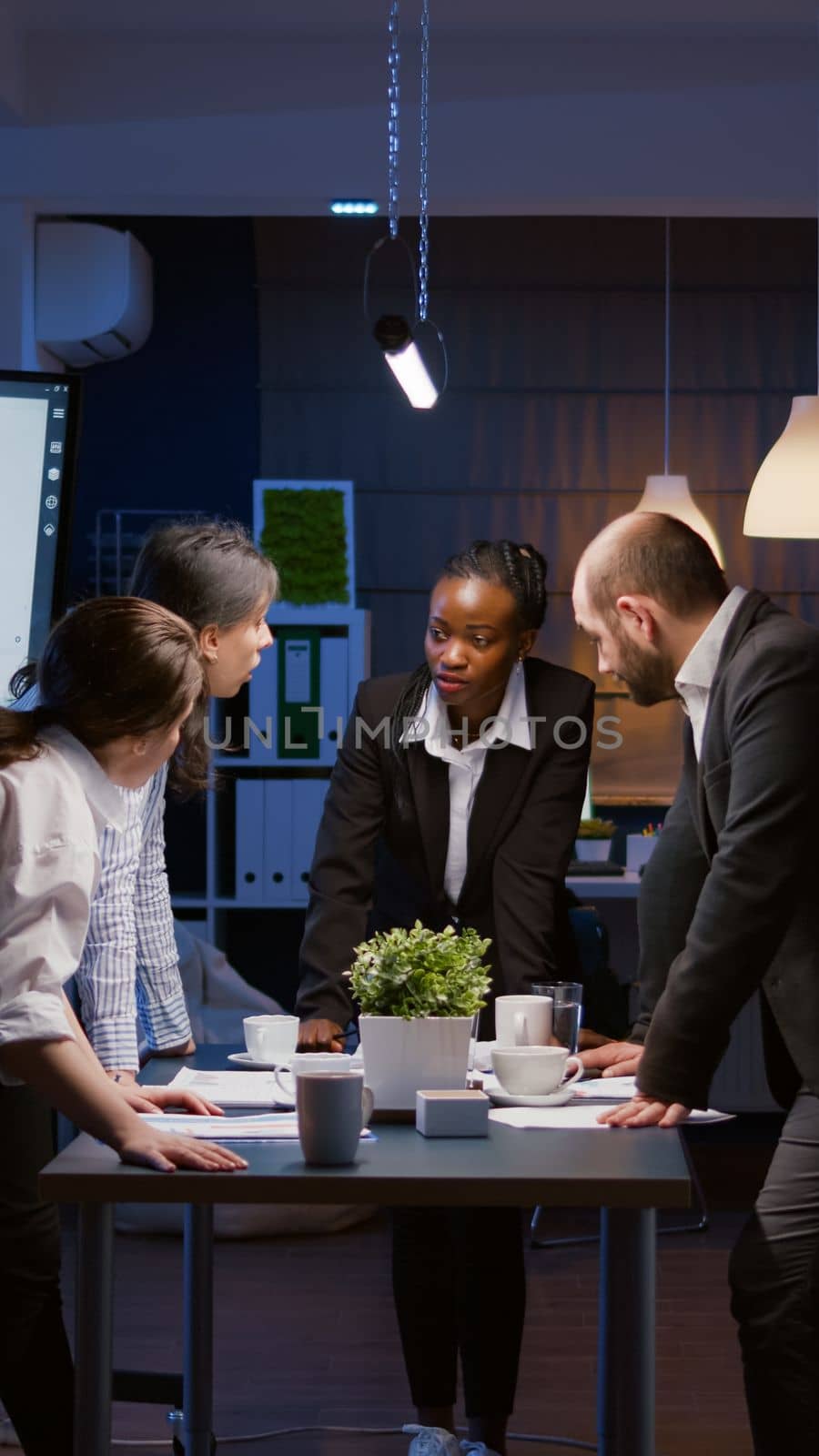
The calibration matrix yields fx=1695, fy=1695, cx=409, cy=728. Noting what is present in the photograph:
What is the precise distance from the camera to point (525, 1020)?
7.31 ft

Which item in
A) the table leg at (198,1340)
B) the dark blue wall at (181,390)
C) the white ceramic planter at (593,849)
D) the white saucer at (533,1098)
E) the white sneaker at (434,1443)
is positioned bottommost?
the white sneaker at (434,1443)

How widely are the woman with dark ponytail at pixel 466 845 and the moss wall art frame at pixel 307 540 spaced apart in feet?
9.51

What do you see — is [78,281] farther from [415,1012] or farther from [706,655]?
[415,1012]

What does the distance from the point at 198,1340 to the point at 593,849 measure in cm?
357

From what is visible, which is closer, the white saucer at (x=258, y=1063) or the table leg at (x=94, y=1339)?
the table leg at (x=94, y=1339)

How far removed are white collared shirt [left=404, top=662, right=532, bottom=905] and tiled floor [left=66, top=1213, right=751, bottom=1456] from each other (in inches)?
31.4

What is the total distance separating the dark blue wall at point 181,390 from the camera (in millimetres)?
6840

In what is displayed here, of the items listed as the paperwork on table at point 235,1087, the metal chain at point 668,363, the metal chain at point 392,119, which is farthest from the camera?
the metal chain at point 668,363

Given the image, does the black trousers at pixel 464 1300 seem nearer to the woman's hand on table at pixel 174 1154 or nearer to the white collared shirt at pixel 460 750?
the white collared shirt at pixel 460 750

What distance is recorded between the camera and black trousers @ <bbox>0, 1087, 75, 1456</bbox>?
2102 mm

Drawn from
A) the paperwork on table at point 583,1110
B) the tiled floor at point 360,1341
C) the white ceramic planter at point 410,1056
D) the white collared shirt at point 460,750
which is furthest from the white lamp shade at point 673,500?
the white ceramic planter at point 410,1056

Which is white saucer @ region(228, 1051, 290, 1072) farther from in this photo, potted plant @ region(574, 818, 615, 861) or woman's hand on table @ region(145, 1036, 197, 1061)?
potted plant @ region(574, 818, 615, 861)

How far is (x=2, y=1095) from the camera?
6.86 feet

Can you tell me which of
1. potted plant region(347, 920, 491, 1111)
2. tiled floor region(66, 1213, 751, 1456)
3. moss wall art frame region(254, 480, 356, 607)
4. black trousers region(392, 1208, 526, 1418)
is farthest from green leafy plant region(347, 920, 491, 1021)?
moss wall art frame region(254, 480, 356, 607)
